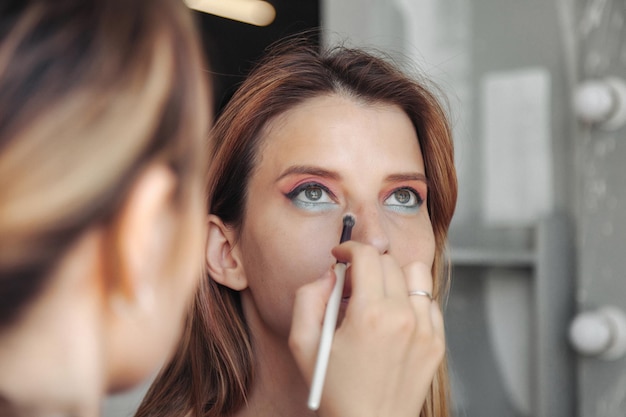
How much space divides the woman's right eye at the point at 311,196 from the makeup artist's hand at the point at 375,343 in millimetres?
198

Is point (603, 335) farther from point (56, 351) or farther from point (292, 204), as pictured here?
point (56, 351)

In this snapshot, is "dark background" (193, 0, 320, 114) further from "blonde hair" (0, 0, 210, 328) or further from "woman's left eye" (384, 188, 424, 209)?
"blonde hair" (0, 0, 210, 328)

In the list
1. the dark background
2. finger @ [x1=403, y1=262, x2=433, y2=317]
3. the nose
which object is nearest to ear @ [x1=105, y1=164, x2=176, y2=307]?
finger @ [x1=403, y1=262, x2=433, y2=317]

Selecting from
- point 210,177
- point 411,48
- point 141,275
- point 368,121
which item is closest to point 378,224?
point 368,121

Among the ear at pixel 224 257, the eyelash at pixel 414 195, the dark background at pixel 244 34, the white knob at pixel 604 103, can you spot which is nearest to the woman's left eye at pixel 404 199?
the eyelash at pixel 414 195

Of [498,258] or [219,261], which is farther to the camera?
[498,258]

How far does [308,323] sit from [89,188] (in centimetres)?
35

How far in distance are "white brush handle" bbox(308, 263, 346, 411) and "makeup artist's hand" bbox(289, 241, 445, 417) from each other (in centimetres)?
1

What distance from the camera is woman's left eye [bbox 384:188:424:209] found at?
0.92 m

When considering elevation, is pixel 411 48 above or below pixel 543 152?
above

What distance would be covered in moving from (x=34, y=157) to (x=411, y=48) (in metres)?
1.28

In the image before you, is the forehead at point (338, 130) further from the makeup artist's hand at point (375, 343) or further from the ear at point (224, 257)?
the makeup artist's hand at point (375, 343)

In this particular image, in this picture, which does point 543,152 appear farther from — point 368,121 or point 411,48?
point 368,121

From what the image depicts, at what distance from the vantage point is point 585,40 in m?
1.32
